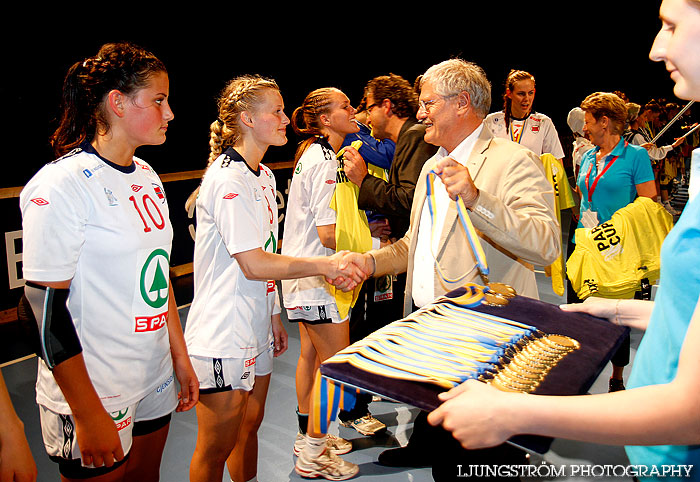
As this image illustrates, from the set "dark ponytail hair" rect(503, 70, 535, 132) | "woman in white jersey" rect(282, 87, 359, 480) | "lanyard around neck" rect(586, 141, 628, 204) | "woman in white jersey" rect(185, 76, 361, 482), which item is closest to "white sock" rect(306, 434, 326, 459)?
"woman in white jersey" rect(282, 87, 359, 480)

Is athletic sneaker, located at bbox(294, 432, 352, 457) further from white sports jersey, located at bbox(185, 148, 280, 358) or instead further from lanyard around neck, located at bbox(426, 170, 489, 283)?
lanyard around neck, located at bbox(426, 170, 489, 283)

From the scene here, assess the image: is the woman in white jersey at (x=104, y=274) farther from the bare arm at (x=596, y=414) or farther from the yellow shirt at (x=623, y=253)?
the yellow shirt at (x=623, y=253)

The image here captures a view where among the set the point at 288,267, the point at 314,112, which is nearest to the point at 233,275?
the point at 288,267

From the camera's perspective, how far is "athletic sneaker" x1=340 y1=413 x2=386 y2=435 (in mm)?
3179

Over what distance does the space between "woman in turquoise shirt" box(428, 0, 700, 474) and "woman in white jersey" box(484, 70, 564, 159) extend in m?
4.29

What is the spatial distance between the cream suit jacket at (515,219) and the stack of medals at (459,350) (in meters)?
0.54

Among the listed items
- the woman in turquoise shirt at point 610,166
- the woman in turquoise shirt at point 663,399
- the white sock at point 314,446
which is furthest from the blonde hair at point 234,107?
the woman in turquoise shirt at point 610,166

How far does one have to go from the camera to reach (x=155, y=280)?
1.74 m

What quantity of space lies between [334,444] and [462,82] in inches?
83.0

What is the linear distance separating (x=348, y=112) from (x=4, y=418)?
94.8 inches

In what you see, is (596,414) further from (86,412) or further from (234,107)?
(234,107)

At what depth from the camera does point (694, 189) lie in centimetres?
98

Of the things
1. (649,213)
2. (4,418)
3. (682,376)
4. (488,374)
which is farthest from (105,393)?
(649,213)

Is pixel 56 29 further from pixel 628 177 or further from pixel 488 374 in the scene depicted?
pixel 488 374
